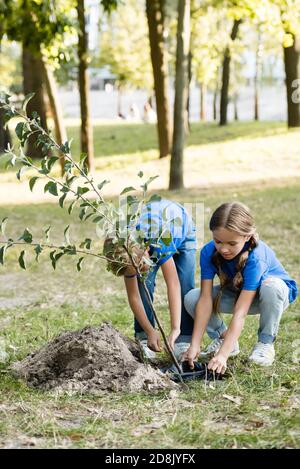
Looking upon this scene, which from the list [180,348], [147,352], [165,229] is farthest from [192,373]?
[165,229]

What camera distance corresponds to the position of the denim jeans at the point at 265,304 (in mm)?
4555

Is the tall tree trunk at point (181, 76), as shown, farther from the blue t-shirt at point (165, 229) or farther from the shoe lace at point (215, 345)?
the shoe lace at point (215, 345)

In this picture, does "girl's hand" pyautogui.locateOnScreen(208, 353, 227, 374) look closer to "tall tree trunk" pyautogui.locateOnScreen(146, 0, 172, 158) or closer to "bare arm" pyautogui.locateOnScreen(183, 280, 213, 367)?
"bare arm" pyautogui.locateOnScreen(183, 280, 213, 367)

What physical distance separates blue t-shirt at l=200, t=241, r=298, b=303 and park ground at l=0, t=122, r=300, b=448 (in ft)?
1.54

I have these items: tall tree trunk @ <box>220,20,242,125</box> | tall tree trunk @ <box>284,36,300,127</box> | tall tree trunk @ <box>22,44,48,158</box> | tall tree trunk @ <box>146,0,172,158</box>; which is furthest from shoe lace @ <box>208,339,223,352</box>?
tall tree trunk @ <box>220,20,242,125</box>

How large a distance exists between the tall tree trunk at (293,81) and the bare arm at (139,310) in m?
16.3

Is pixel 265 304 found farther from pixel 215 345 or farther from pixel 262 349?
pixel 215 345

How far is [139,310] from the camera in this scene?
4672 mm

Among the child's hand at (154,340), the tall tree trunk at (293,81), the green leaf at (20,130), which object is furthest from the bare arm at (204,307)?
the tall tree trunk at (293,81)

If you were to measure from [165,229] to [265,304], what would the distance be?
2.76 feet

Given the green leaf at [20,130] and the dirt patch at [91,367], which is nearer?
the green leaf at [20,130]

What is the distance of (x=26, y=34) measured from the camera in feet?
45.1

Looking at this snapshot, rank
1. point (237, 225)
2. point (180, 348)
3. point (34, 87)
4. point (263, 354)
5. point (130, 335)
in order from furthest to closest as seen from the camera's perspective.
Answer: point (34, 87) → point (130, 335) → point (180, 348) → point (263, 354) → point (237, 225)

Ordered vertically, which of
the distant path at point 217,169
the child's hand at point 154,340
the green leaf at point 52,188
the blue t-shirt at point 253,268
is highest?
the green leaf at point 52,188
